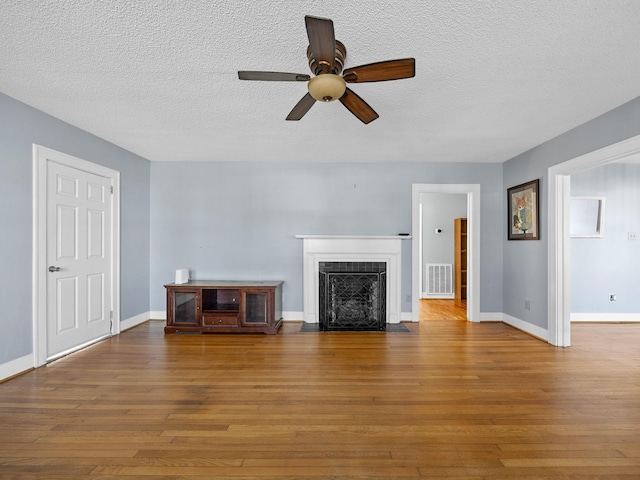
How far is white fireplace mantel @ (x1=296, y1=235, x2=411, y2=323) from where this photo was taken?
188 inches

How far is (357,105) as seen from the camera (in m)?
2.29

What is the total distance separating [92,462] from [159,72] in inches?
99.0

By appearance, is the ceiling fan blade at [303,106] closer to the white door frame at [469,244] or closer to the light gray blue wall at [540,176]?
the light gray blue wall at [540,176]

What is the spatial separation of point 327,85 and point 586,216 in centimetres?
508

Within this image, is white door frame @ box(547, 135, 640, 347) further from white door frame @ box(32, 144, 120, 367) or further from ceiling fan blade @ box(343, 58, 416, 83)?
white door frame @ box(32, 144, 120, 367)

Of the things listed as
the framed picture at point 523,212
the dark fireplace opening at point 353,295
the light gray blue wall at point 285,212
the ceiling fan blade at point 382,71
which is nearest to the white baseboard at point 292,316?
the light gray blue wall at point 285,212

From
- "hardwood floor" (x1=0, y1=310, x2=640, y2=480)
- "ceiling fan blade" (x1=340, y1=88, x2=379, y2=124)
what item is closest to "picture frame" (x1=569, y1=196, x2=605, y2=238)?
"hardwood floor" (x1=0, y1=310, x2=640, y2=480)

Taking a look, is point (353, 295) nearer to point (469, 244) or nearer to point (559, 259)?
point (469, 244)

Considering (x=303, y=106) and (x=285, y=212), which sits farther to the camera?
(x=285, y=212)

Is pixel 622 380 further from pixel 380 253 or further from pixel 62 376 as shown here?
pixel 62 376

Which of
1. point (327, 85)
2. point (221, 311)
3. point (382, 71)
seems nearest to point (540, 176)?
point (382, 71)

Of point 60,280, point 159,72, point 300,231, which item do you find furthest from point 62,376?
point 300,231

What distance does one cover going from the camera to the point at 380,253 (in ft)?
15.7

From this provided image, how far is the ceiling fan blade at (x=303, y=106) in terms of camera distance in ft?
7.27
